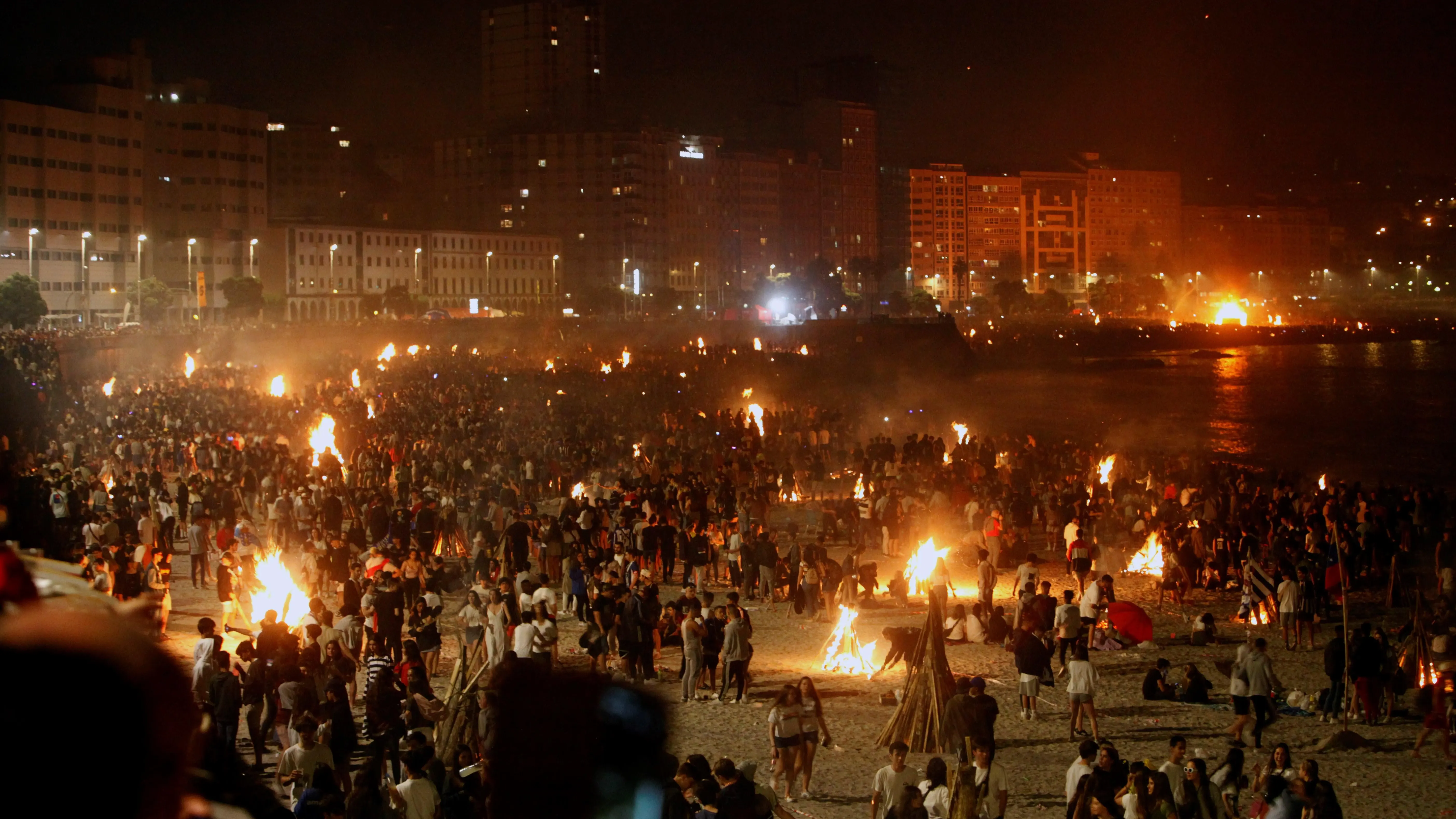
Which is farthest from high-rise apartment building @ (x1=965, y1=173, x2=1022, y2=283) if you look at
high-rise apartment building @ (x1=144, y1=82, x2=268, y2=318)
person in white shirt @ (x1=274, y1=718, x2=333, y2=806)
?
person in white shirt @ (x1=274, y1=718, x2=333, y2=806)

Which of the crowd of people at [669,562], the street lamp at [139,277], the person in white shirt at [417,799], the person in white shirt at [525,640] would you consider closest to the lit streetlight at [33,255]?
the street lamp at [139,277]

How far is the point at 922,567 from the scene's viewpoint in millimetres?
16406

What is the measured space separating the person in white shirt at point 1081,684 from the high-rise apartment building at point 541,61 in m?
146

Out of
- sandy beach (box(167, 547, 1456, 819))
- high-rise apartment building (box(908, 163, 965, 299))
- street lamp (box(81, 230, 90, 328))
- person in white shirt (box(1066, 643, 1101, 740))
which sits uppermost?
high-rise apartment building (box(908, 163, 965, 299))

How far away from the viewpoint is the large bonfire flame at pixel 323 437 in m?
26.2

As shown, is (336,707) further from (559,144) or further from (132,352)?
(559,144)

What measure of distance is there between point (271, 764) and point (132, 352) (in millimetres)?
44805

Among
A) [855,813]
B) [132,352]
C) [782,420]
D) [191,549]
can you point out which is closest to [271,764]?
[855,813]

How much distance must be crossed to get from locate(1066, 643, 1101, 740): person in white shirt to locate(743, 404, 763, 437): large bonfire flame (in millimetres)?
20794

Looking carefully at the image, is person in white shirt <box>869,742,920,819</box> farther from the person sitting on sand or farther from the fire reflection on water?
the fire reflection on water

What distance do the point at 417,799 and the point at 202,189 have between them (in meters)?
93.3

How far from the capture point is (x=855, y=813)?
30.0ft

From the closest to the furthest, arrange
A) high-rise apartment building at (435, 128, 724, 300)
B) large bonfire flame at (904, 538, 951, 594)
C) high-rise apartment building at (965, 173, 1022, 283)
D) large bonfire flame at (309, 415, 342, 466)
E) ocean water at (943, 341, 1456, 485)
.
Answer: large bonfire flame at (904, 538, 951, 594) < large bonfire flame at (309, 415, 342, 466) < ocean water at (943, 341, 1456, 485) < high-rise apartment building at (435, 128, 724, 300) < high-rise apartment building at (965, 173, 1022, 283)

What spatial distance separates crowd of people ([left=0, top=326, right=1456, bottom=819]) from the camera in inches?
328
